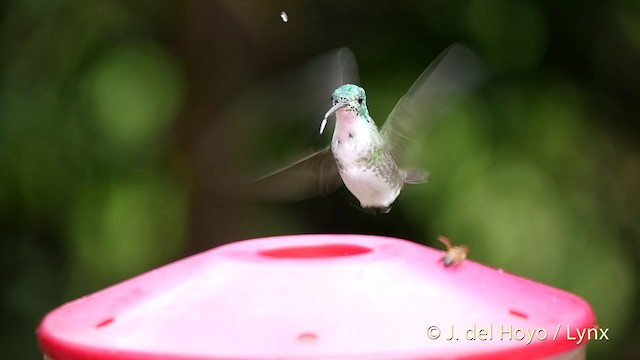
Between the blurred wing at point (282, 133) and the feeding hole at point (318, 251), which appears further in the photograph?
the blurred wing at point (282, 133)

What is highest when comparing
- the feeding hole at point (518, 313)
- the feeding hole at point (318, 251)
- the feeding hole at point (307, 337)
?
the feeding hole at point (318, 251)

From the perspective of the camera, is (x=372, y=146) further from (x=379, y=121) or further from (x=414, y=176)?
(x=379, y=121)

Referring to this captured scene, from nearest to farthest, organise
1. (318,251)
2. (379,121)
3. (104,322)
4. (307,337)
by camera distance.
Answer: (307,337), (104,322), (318,251), (379,121)

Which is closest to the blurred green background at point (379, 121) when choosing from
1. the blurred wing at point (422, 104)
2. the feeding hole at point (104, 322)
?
the blurred wing at point (422, 104)

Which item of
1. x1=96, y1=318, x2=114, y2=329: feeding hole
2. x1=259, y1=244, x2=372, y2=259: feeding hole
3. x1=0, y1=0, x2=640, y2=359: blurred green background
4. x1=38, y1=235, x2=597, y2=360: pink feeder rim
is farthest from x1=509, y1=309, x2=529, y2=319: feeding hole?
x1=0, y1=0, x2=640, y2=359: blurred green background

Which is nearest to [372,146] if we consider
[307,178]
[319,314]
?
[307,178]

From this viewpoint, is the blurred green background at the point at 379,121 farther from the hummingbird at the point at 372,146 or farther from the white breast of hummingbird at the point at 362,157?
the white breast of hummingbird at the point at 362,157

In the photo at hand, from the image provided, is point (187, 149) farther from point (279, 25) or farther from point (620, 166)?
point (620, 166)
